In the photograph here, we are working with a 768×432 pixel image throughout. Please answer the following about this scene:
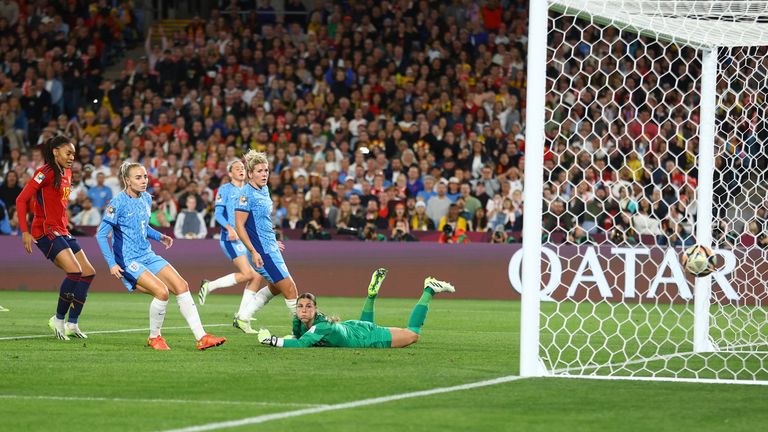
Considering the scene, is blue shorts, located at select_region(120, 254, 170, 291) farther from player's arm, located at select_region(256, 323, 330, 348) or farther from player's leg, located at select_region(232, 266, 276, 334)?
player's leg, located at select_region(232, 266, 276, 334)

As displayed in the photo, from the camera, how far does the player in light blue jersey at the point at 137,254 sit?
10.9 m

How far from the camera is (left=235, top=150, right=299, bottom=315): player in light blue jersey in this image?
40.1ft

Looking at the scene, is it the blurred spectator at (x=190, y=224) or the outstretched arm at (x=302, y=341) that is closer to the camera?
the outstretched arm at (x=302, y=341)

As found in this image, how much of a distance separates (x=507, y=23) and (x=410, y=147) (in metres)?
4.29

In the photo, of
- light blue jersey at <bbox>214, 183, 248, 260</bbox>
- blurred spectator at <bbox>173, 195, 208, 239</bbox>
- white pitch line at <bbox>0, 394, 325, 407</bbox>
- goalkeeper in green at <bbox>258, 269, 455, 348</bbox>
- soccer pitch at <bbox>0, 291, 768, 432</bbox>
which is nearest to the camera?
soccer pitch at <bbox>0, 291, 768, 432</bbox>

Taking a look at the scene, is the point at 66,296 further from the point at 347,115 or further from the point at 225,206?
the point at 347,115

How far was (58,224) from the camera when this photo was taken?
12.2 meters

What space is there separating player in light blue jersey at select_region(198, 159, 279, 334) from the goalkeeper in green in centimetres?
208

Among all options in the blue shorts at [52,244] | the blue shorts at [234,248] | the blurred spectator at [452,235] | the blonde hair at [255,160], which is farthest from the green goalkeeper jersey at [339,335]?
the blurred spectator at [452,235]

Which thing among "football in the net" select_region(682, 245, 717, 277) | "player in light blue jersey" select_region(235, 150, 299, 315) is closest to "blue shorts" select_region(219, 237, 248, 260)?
"player in light blue jersey" select_region(235, 150, 299, 315)

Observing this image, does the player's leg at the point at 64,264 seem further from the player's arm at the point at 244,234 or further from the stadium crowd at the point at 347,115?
the stadium crowd at the point at 347,115

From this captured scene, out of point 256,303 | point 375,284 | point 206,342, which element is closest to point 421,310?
point 375,284

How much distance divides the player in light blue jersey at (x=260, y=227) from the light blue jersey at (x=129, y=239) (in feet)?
4.31

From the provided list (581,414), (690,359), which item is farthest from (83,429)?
(690,359)
